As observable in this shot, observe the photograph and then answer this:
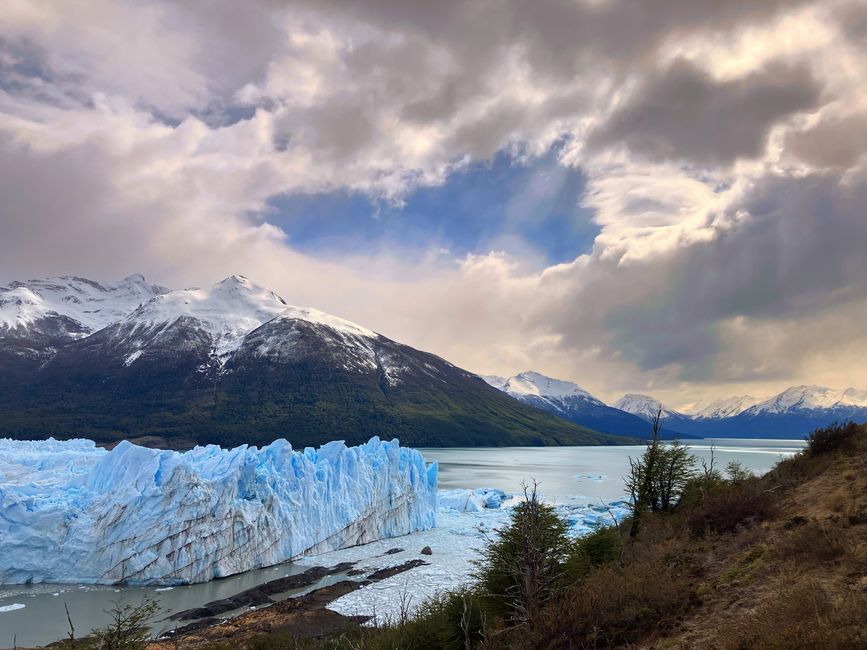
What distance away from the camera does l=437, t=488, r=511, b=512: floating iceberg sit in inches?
2067

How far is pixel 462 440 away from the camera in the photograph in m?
179

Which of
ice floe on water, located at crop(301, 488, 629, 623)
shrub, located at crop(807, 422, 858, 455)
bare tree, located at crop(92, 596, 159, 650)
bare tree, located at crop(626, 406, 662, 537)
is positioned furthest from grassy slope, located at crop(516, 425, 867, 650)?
bare tree, located at crop(92, 596, 159, 650)

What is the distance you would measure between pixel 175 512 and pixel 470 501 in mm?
29670

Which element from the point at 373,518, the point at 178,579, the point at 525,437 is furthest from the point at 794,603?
the point at 525,437

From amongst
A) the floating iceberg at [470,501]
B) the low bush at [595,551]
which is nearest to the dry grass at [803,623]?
the low bush at [595,551]

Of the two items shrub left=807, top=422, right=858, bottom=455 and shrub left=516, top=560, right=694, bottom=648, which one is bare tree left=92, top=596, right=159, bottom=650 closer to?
shrub left=516, top=560, right=694, bottom=648

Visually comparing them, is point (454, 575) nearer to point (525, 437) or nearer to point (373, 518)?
point (373, 518)

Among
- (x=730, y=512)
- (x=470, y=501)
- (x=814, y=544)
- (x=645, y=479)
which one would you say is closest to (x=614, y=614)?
(x=814, y=544)

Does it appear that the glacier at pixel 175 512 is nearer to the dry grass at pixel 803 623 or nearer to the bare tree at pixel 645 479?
the bare tree at pixel 645 479

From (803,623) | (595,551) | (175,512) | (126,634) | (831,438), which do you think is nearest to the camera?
(803,623)

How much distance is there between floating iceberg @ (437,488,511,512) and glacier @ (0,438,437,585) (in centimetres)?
1135

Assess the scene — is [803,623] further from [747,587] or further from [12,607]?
→ [12,607]

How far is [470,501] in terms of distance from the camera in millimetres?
52812

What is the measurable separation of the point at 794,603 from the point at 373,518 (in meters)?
35.7
